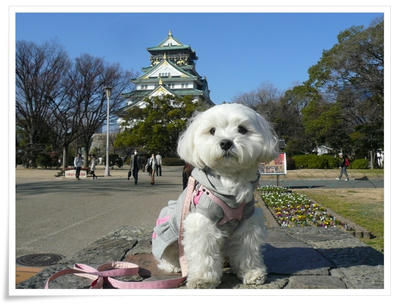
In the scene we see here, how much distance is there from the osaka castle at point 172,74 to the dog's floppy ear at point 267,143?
49787 mm

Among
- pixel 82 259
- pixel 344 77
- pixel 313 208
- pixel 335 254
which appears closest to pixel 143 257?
pixel 82 259

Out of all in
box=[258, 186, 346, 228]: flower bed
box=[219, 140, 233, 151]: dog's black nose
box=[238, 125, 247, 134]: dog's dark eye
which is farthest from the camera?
box=[258, 186, 346, 228]: flower bed

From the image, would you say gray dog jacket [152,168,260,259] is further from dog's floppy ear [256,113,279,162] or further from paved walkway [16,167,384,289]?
paved walkway [16,167,384,289]

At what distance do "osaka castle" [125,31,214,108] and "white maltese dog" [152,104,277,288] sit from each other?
164 ft

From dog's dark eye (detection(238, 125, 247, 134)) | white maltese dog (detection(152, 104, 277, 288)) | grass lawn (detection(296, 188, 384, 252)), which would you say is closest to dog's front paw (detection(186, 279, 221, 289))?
white maltese dog (detection(152, 104, 277, 288))

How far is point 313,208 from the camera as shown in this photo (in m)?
7.95

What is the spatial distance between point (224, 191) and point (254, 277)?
0.68 m

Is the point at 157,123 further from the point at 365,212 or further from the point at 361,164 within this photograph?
the point at 365,212

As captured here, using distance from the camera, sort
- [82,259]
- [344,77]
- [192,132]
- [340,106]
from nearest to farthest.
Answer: [192,132], [82,259], [344,77], [340,106]

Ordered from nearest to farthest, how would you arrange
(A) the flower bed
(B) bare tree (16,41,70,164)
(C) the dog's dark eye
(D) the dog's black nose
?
(D) the dog's black nose, (C) the dog's dark eye, (A) the flower bed, (B) bare tree (16,41,70,164)

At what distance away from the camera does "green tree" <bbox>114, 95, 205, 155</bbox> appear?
36625 mm
